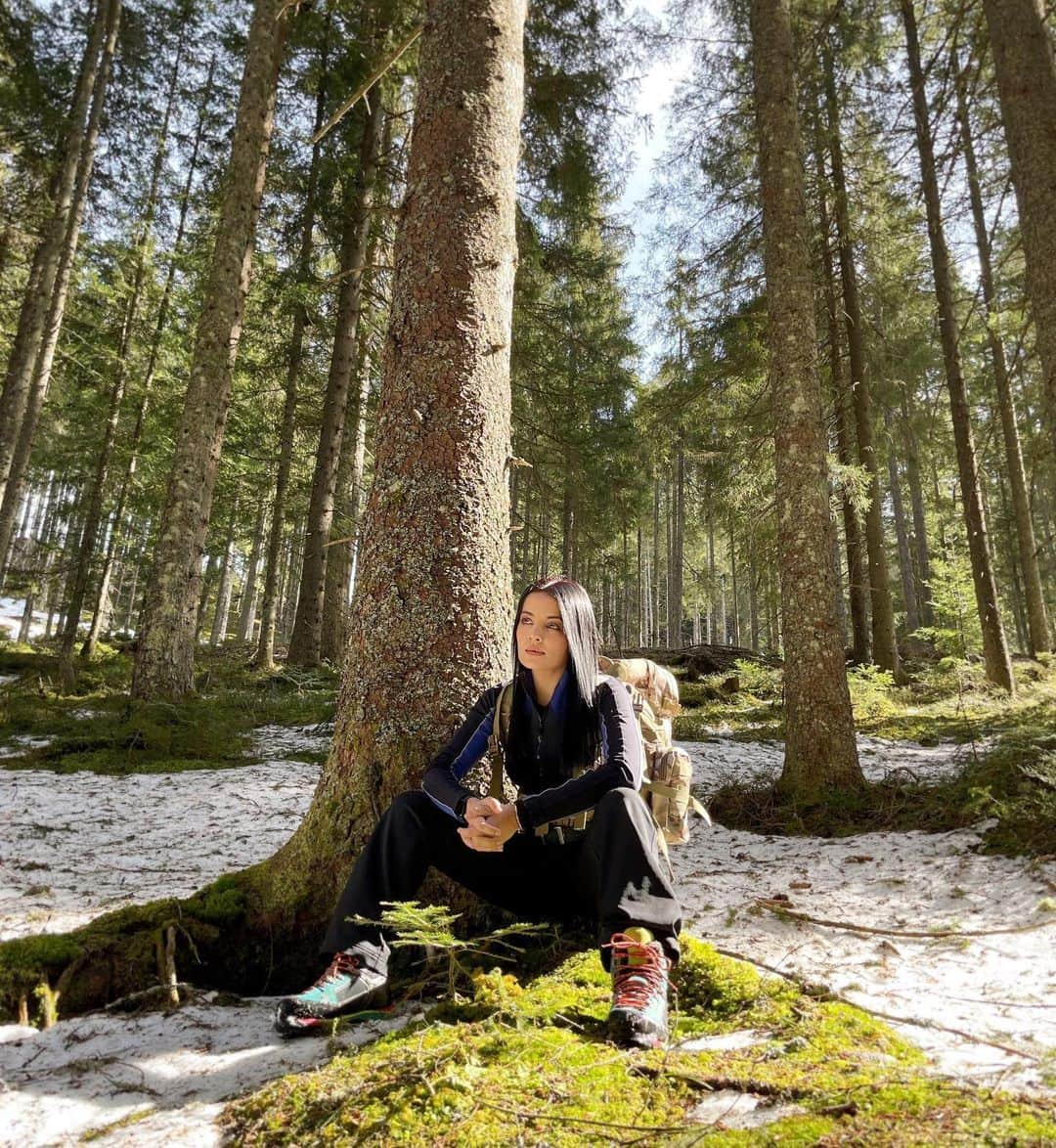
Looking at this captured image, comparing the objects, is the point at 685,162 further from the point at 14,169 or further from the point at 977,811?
the point at 14,169

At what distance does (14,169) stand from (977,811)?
20600mm

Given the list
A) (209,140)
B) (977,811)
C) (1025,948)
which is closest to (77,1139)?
(1025,948)

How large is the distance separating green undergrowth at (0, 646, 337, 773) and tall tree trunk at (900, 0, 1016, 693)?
10215 mm

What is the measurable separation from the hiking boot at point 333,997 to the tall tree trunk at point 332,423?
1053 centimetres

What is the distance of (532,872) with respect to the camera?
2.72 metres

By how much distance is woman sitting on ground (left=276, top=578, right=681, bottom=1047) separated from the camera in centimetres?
229

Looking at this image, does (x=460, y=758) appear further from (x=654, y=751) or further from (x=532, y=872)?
(x=654, y=751)

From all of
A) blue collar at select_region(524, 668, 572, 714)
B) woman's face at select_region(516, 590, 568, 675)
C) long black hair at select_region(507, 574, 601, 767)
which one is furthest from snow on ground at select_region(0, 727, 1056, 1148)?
woman's face at select_region(516, 590, 568, 675)

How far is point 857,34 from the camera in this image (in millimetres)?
10172

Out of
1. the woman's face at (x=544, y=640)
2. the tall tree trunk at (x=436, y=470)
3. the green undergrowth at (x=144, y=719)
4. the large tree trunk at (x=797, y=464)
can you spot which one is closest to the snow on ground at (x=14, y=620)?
the green undergrowth at (x=144, y=719)

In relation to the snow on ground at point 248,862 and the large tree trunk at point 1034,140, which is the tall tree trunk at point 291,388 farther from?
the large tree trunk at point 1034,140

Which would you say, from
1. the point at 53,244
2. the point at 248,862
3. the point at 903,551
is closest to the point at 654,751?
the point at 248,862

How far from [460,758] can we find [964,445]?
11535mm

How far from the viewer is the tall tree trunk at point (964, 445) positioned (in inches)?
419
